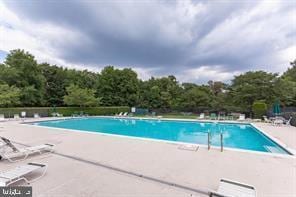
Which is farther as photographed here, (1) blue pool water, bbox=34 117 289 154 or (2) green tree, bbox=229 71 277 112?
(2) green tree, bbox=229 71 277 112

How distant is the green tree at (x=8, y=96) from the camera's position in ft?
66.2

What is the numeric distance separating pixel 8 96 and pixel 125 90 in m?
15.5

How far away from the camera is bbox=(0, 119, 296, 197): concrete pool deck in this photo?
3.09 meters

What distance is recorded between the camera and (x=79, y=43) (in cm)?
1351

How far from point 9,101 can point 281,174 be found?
25.3 metres

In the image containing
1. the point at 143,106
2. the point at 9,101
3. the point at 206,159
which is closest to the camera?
the point at 206,159

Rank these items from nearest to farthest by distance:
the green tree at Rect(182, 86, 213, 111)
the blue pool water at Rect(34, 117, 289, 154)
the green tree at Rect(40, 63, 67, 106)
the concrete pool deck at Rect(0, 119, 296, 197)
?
1. the concrete pool deck at Rect(0, 119, 296, 197)
2. the blue pool water at Rect(34, 117, 289, 154)
3. the green tree at Rect(182, 86, 213, 111)
4. the green tree at Rect(40, 63, 67, 106)

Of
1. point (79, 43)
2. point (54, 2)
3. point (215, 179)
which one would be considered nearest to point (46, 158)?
point (215, 179)

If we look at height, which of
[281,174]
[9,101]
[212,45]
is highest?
[212,45]

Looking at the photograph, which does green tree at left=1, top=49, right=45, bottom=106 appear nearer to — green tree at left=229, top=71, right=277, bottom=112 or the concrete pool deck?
the concrete pool deck

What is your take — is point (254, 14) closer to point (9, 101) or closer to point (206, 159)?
point (206, 159)

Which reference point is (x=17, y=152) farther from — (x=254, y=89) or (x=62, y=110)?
(x=254, y=89)

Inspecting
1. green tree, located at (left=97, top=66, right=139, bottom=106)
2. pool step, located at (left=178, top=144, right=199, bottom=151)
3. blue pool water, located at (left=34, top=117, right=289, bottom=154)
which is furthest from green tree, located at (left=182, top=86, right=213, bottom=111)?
pool step, located at (left=178, top=144, right=199, bottom=151)

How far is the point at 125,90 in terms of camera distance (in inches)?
1187
